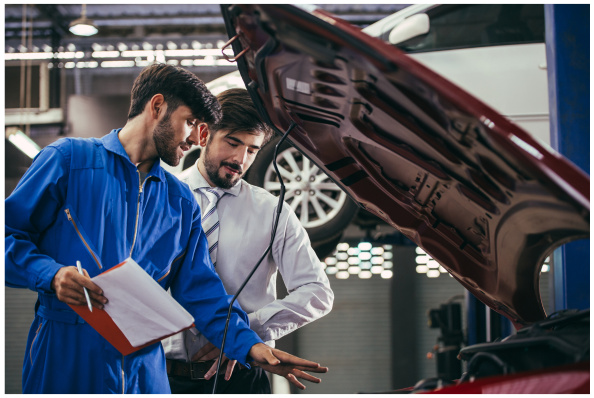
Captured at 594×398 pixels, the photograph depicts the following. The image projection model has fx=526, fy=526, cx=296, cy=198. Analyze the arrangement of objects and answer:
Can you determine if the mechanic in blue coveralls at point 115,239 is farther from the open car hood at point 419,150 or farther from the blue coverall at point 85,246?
the open car hood at point 419,150

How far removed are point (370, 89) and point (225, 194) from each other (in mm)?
1139

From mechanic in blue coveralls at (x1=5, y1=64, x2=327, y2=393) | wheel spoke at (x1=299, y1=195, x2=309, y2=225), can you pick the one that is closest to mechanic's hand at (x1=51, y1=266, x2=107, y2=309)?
mechanic in blue coveralls at (x1=5, y1=64, x2=327, y2=393)

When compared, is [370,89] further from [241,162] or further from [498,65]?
[498,65]

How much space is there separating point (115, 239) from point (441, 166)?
0.90m

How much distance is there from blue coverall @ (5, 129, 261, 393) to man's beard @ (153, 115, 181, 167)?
0.05 metres

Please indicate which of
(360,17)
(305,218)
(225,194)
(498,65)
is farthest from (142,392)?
(360,17)

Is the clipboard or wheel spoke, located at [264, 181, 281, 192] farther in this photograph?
wheel spoke, located at [264, 181, 281, 192]

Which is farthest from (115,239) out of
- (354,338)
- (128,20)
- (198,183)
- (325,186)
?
(128,20)

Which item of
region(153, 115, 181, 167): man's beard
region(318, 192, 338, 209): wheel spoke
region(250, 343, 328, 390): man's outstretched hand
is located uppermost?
region(318, 192, 338, 209): wheel spoke

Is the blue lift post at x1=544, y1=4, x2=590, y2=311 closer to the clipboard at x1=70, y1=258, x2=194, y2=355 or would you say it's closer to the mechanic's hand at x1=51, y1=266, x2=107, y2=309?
the clipboard at x1=70, y1=258, x2=194, y2=355

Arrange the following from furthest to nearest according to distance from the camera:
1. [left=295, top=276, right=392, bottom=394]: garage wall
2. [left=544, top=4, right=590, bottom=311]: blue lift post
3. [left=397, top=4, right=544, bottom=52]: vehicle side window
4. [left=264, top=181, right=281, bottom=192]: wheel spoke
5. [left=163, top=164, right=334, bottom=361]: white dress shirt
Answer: [left=295, top=276, right=392, bottom=394]: garage wall, [left=397, top=4, right=544, bottom=52]: vehicle side window, [left=264, top=181, right=281, bottom=192]: wheel spoke, [left=163, top=164, right=334, bottom=361]: white dress shirt, [left=544, top=4, right=590, bottom=311]: blue lift post

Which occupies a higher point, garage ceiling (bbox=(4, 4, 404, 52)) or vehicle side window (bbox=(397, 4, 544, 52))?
garage ceiling (bbox=(4, 4, 404, 52))

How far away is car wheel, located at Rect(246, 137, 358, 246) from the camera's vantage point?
2.94m

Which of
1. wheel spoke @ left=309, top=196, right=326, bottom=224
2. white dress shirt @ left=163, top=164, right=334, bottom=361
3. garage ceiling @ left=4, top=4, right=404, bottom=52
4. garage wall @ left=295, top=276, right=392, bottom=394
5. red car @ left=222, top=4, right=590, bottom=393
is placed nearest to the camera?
red car @ left=222, top=4, right=590, bottom=393
